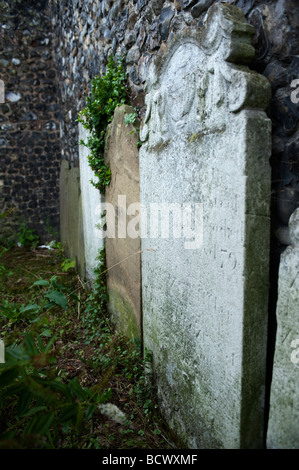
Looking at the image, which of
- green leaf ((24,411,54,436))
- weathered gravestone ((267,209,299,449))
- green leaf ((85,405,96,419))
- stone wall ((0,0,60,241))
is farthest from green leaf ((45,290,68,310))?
stone wall ((0,0,60,241))

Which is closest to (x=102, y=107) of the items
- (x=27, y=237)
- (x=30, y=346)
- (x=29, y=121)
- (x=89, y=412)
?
(x=30, y=346)

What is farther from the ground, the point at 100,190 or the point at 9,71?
the point at 9,71

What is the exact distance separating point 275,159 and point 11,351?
1423mm

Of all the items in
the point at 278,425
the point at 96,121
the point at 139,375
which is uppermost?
the point at 96,121

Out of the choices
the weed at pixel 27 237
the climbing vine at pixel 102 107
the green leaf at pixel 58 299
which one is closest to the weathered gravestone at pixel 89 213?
the climbing vine at pixel 102 107

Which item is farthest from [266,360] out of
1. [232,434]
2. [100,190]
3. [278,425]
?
→ [100,190]

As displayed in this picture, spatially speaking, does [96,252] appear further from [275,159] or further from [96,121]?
[275,159]

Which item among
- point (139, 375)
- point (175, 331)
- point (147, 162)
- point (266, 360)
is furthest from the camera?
point (139, 375)

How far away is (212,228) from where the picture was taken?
156 centimetres

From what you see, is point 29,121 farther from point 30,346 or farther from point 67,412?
point 67,412

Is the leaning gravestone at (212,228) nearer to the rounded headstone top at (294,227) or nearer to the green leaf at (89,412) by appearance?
the rounded headstone top at (294,227)

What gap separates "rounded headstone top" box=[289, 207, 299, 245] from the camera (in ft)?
4.12

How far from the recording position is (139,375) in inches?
98.1

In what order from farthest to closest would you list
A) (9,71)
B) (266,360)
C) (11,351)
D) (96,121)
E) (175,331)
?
(9,71) → (96,121) → (175,331) → (11,351) → (266,360)
